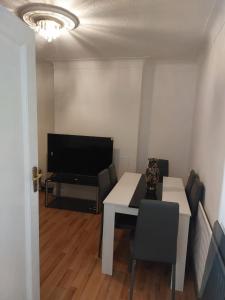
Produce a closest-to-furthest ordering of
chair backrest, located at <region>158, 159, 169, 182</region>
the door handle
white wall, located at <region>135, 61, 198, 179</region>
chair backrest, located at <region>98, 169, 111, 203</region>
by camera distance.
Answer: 1. the door handle
2. chair backrest, located at <region>98, 169, 111, 203</region>
3. chair backrest, located at <region>158, 159, 169, 182</region>
4. white wall, located at <region>135, 61, 198, 179</region>

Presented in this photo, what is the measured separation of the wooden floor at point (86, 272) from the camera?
1.88 m

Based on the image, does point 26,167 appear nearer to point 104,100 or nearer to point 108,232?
point 108,232

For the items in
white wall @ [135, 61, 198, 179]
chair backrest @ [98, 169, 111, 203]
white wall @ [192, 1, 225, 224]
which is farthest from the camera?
white wall @ [135, 61, 198, 179]

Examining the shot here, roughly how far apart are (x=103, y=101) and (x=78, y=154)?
985 mm

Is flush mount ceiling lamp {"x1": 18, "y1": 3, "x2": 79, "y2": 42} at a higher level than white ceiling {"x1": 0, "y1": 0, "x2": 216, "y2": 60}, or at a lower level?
lower

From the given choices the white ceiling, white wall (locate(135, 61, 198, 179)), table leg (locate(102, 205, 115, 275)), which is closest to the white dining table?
table leg (locate(102, 205, 115, 275))

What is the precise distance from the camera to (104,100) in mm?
3656

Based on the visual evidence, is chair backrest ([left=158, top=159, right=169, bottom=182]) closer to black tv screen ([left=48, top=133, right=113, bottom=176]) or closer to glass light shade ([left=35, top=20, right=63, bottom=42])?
black tv screen ([left=48, top=133, right=113, bottom=176])

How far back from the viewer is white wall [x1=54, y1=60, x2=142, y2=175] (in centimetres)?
354

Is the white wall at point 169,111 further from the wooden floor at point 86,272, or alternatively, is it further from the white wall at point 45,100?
the white wall at point 45,100

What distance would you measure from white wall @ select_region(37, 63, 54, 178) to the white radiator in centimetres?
298

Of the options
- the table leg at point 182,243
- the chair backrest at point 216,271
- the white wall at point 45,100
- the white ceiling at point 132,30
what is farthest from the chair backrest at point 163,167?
the white wall at point 45,100

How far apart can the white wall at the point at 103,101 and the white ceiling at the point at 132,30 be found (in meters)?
0.27

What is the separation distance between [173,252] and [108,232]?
62 cm
